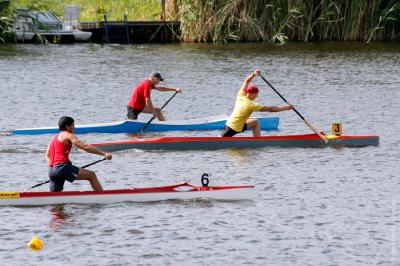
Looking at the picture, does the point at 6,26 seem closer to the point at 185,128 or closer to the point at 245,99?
the point at 185,128

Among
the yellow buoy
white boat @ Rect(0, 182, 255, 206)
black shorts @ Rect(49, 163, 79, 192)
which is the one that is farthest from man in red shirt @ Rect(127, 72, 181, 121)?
the yellow buoy

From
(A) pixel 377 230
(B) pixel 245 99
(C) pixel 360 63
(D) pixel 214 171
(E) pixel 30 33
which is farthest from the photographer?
(E) pixel 30 33

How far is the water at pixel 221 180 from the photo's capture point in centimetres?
1681

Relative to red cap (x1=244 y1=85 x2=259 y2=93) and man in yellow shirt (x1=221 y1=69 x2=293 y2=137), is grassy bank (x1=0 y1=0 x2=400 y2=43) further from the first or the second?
red cap (x1=244 y1=85 x2=259 y2=93)

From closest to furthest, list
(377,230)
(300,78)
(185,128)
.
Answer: (377,230)
(185,128)
(300,78)

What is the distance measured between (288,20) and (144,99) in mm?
24099

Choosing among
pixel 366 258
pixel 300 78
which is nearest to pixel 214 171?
pixel 366 258

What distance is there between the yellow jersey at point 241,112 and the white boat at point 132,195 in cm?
554

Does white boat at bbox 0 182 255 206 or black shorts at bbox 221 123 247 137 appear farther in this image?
black shorts at bbox 221 123 247 137

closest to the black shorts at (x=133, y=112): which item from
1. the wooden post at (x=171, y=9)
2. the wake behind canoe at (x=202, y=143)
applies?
the wake behind canoe at (x=202, y=143)

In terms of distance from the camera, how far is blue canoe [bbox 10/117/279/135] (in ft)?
90.4

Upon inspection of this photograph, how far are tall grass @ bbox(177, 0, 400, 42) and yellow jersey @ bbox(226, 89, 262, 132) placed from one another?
25.3 meters

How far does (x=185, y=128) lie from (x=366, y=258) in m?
12.6

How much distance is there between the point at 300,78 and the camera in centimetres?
4091
